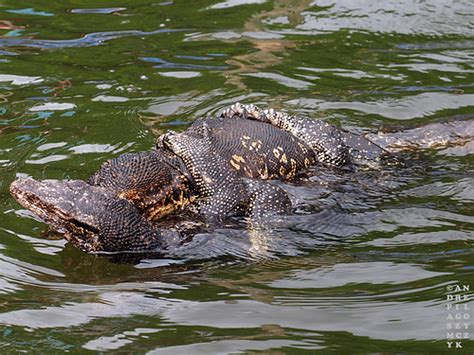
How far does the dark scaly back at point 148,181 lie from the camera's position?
20.0 ft

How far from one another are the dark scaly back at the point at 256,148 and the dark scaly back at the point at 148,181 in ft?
→ 1.18

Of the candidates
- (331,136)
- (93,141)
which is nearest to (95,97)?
(93,141)

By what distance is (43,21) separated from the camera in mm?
10586

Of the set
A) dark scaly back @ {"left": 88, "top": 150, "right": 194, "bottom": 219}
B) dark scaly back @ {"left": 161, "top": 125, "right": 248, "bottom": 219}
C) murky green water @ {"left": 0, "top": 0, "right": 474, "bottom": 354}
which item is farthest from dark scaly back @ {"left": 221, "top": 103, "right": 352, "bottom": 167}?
dark scaly back @ {"left": 88, "top": 150, "right": 194, "bottom": 219}

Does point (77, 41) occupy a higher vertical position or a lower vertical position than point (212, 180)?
higher

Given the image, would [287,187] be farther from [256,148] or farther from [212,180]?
[212,180]

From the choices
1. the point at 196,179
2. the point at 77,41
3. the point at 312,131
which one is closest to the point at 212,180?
the point at 196,179

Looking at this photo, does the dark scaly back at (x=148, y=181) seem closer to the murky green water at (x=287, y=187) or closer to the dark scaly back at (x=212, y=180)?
the dark scaly back at (x=212, y=180)

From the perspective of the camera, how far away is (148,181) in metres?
6.17

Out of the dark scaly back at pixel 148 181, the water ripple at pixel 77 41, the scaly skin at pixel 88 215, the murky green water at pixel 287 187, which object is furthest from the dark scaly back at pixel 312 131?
the water ripple at pixel 77 41

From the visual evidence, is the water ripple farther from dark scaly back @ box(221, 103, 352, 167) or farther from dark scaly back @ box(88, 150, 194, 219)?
dark scaly back @ box(88, 150, 194, 219)

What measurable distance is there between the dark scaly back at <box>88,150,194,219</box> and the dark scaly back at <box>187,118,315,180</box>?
360mm

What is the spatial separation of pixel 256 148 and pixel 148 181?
0.87 metres

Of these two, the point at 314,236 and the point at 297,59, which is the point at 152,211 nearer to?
the point at 314,236
